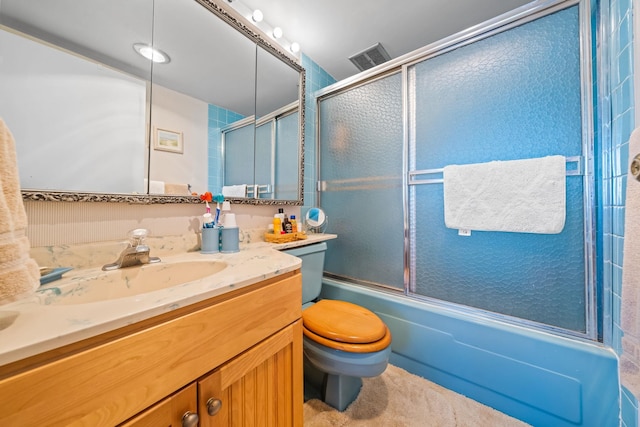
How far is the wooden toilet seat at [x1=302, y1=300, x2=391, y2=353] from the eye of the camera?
91 centimetres

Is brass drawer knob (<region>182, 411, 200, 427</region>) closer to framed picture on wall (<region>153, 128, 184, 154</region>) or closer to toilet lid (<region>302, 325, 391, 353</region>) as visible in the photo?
toilet lid (<region>302, 325, 391, 353</region>)

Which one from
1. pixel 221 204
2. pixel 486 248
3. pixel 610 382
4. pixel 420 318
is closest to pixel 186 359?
pixel 221 204

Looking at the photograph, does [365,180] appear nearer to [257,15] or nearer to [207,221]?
[207,221]

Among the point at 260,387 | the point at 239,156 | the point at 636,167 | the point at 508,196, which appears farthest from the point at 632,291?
the point at 239,156

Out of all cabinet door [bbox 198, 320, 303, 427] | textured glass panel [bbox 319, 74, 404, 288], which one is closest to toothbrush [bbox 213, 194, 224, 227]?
cabinet door [bbox 198, 320, 303, 427]

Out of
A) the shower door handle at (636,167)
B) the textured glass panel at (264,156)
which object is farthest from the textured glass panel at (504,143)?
the textured glass panel at (264,156)

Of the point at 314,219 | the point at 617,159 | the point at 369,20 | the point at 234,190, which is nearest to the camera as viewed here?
the point at 617,159

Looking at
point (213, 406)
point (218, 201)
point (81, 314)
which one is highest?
point (218, 201)

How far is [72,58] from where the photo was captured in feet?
2.42

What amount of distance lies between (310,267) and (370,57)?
164 centimetres

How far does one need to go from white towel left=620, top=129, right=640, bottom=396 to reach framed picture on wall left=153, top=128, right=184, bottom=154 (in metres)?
1.42

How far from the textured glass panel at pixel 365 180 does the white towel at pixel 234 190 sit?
720 mm

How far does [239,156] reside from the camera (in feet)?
3.92

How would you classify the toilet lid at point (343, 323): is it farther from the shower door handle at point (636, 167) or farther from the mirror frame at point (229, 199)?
the shower door handle at point (636, 167)
